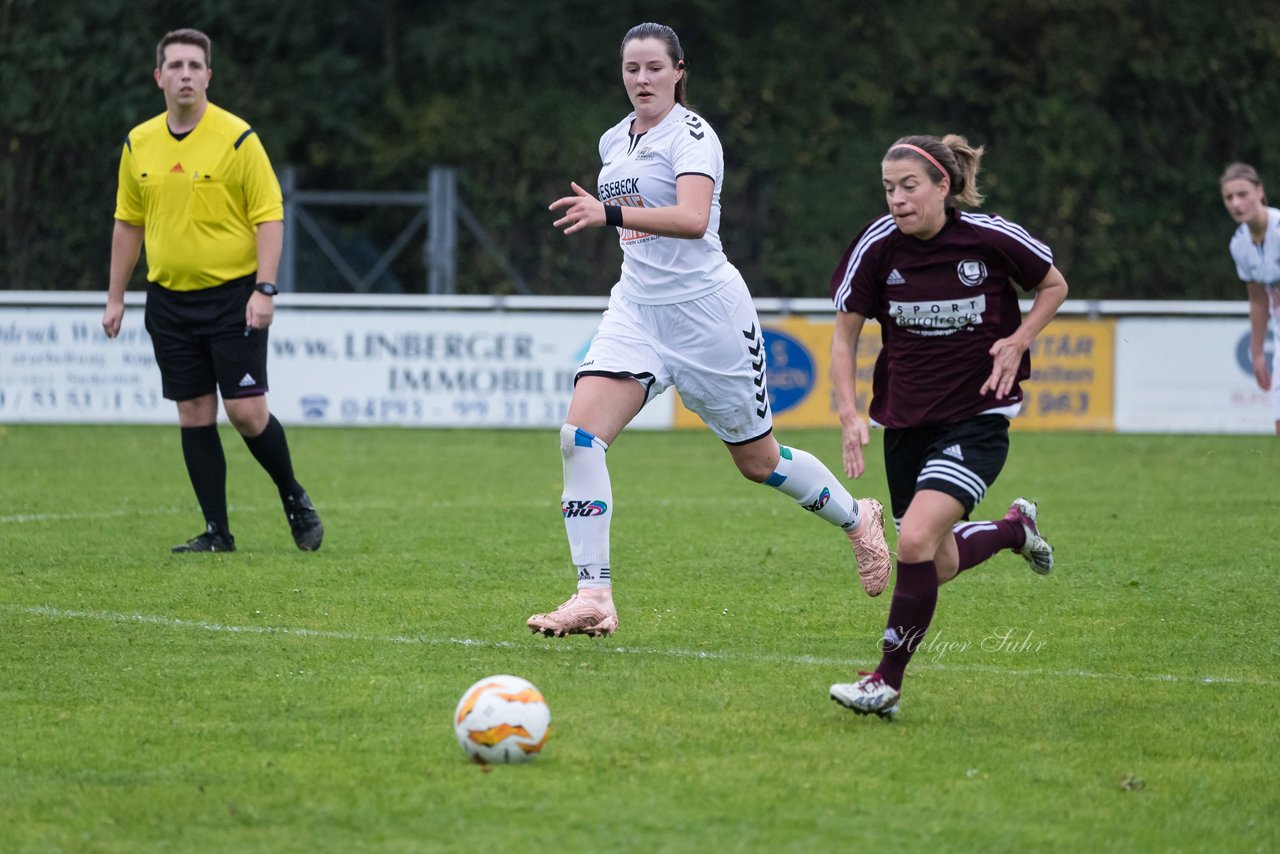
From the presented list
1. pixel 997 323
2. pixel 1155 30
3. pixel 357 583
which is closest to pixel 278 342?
pixel 357 583

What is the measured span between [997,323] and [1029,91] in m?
20.3

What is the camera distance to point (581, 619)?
598cm

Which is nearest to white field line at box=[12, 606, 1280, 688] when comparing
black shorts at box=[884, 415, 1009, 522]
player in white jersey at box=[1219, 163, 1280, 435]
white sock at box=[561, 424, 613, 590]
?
white sock at box=[561, 424, 613, 590]

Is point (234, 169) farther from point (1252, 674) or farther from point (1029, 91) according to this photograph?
point (1029, 91)

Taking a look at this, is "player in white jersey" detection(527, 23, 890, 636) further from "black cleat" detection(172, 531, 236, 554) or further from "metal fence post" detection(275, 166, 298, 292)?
"metal fence post" detection(275, 166, 298, 292)

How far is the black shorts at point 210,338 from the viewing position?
8.16 m

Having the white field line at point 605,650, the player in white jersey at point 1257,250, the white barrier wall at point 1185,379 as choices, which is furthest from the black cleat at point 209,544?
the white barrier wall at point 1185,379

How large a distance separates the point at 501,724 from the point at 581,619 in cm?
152

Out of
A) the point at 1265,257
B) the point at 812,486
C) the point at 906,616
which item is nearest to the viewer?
the point at 906,616

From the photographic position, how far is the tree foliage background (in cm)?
2442

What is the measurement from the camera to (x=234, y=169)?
814 centimetres

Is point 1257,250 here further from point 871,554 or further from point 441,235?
point 441,235

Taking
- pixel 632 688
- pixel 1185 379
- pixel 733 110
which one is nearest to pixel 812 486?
pixel 632 688

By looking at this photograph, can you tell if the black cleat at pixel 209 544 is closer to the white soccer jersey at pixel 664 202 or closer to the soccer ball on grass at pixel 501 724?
the white soccer jersey at pixel 664 202
